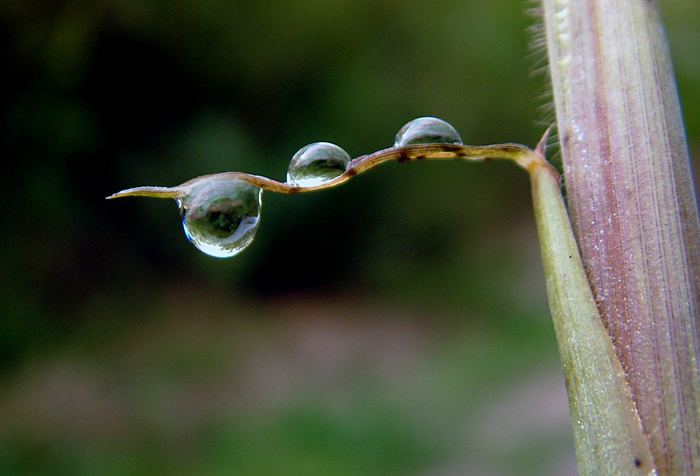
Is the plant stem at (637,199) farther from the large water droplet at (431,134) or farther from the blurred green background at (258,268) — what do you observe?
the blurred green background at (258,268)

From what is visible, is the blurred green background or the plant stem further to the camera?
the blurred green background

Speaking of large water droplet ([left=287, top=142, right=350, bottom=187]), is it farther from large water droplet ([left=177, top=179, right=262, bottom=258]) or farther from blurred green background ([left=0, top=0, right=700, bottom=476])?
blurred green background ([left=0, top=0, right=700, bottom=476])

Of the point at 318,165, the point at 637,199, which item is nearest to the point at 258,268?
the point at 318,165

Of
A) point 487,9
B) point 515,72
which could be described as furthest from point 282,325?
point 487,9

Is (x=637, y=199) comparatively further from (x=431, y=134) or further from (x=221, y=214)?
(x=221, y=214)

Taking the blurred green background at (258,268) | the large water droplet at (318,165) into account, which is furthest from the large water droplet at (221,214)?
the blurred green background at (258,268)

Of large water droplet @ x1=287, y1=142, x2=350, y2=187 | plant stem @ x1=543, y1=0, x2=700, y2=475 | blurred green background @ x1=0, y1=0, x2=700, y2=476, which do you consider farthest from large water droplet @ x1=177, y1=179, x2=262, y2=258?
blurred green background @ x1=0, y1=0, x2=700, y2=476
